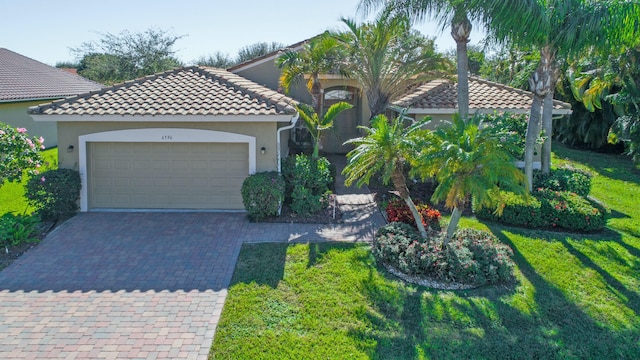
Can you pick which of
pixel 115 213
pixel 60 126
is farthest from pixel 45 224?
pixel 60 126

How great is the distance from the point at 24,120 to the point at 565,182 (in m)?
24.8

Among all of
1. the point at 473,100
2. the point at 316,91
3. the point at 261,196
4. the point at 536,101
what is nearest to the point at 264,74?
the point at 316,91

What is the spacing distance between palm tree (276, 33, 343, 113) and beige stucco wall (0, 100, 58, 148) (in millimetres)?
14069

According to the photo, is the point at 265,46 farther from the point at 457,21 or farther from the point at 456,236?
the point at 456,236

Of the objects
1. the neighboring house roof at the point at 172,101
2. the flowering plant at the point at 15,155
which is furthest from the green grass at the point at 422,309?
the flowering plant at the point at 15,155

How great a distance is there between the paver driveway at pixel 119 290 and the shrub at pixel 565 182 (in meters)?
9.86

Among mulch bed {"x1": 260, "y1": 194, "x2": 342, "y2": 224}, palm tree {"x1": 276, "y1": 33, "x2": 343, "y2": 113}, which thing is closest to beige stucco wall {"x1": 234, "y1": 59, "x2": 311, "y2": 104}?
palm tree {"x1": 276, "y1": 33, "x2": 343, "y2": 113}

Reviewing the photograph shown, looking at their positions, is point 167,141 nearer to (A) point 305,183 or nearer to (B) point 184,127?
(B) point 184,127

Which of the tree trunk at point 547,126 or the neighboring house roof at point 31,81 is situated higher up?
the neighboring house roof at point 31,81

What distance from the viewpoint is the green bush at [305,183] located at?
1273 cm

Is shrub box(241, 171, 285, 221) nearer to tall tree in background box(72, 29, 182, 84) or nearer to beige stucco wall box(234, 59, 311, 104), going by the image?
beige stucco wall box(234, 59, 311, 104)

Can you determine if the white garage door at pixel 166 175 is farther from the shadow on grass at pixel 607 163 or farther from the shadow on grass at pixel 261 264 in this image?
the shadow on grass at pixel 607 163

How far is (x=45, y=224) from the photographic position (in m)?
11.8

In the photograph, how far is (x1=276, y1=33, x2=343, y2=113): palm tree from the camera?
1605cm
